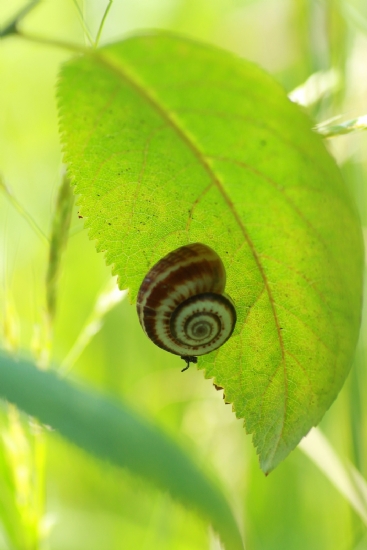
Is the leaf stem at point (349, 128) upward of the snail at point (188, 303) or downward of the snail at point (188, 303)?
upward

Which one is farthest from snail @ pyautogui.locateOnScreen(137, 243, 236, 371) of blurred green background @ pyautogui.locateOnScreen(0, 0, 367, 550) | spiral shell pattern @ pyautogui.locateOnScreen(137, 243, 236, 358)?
blurred green background @ pyautogui.locateOnScreen(0, 0, 367, 550)

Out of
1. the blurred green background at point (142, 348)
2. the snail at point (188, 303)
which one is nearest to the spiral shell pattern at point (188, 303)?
the snail at point (188, 303)

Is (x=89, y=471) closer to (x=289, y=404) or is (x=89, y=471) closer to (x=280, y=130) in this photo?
(x=289, y=404)

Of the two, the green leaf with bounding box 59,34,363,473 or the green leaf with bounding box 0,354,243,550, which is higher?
the green leaf with bounding box 59,34,363,473

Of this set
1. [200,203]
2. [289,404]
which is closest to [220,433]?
[289,404]

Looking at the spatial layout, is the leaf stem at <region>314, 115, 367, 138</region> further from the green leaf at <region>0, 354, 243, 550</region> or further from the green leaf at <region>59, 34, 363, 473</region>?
the green leaf at <region>0, 354, 243, 550</region>

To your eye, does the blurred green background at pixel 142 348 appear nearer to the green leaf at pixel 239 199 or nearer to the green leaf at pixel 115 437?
the green leaf at pixel 239 199
